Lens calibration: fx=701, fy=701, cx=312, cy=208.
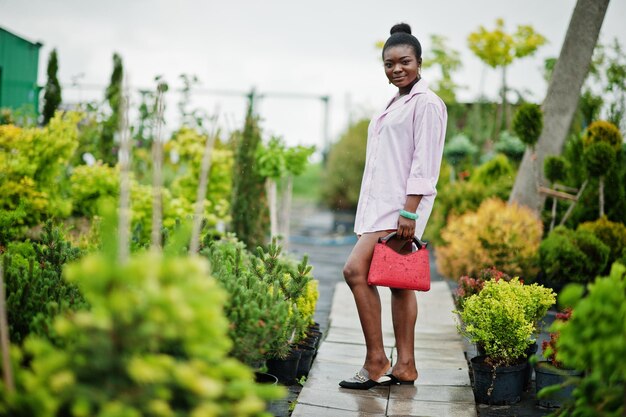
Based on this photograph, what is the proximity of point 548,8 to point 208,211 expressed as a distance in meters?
5.06

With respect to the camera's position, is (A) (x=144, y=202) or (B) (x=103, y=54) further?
(B) (x=103, y=54)

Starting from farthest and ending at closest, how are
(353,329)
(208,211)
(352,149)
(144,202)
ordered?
(352,149), (208,211), (144,202), (353,329)

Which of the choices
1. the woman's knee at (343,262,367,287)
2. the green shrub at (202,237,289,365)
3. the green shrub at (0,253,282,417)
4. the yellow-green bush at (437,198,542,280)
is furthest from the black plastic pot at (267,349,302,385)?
the yellow-green bush at (437,198,542,280)

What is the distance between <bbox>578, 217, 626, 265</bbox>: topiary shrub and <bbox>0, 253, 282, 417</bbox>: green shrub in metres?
5.06

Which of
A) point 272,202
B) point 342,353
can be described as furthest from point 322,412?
point 272,202

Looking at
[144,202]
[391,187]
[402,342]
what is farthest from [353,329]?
[144,202]

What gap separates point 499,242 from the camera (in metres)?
6.08

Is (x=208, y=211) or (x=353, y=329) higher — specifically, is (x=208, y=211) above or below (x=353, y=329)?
above

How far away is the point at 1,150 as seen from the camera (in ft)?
20.6

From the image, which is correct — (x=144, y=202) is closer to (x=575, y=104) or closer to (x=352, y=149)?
(x=575, y=104)

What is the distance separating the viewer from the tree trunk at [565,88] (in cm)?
670

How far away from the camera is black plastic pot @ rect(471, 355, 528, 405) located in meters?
3.44

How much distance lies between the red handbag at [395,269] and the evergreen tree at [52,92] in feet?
28.8

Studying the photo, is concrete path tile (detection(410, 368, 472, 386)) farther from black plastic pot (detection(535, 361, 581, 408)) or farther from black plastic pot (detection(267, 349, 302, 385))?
black plastic pot (detection(267, 349, 302, 385))
